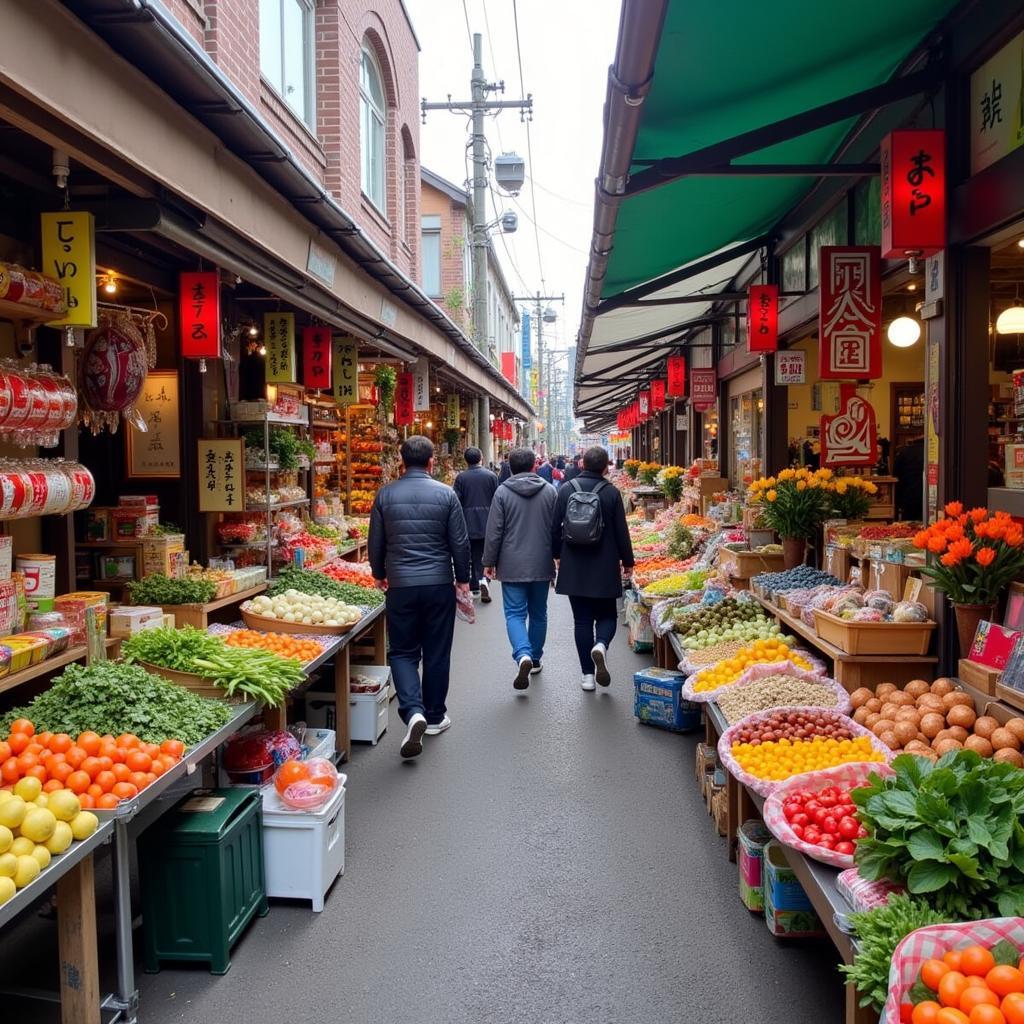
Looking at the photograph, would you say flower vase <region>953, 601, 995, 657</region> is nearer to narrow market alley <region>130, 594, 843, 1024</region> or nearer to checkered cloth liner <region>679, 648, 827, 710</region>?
checkered cloth liner <region>679, 648, 827, 710</region>

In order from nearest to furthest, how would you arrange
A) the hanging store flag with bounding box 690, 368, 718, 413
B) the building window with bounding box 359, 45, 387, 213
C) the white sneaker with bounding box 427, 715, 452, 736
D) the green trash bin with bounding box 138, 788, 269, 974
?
the green trash bin with bounding box 138, 788, 269, 974 < the white sneaker with bounding box 427, 715, 452, 736 < the hanging store flag with bounding box 690, 368, 718, 413 < the building window with bounding box 359, 45, 387, 213

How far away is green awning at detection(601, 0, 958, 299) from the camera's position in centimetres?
469

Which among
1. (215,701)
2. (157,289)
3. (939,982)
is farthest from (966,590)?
(157,289)

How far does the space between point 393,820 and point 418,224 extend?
1686 cm

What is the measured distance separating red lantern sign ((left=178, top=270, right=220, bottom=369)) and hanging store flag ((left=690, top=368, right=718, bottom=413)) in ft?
33.7

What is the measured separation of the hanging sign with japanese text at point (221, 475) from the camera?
788 cm

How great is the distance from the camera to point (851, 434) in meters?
8.16

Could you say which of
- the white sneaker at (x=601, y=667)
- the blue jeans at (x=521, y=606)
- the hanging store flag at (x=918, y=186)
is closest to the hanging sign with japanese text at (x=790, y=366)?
the blue jeans at (x=521, y=606)

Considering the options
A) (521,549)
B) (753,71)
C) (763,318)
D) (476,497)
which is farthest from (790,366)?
(753,71)

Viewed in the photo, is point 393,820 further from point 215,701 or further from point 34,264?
point 34,264

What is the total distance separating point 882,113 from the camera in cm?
682

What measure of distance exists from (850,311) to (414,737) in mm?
4657

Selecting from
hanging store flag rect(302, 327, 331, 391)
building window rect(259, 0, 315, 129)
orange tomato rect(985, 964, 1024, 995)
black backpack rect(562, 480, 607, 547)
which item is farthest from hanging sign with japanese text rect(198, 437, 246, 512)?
orange tomato rect(985, 964, 1024, 995)

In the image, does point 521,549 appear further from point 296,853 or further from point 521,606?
point 296,853
